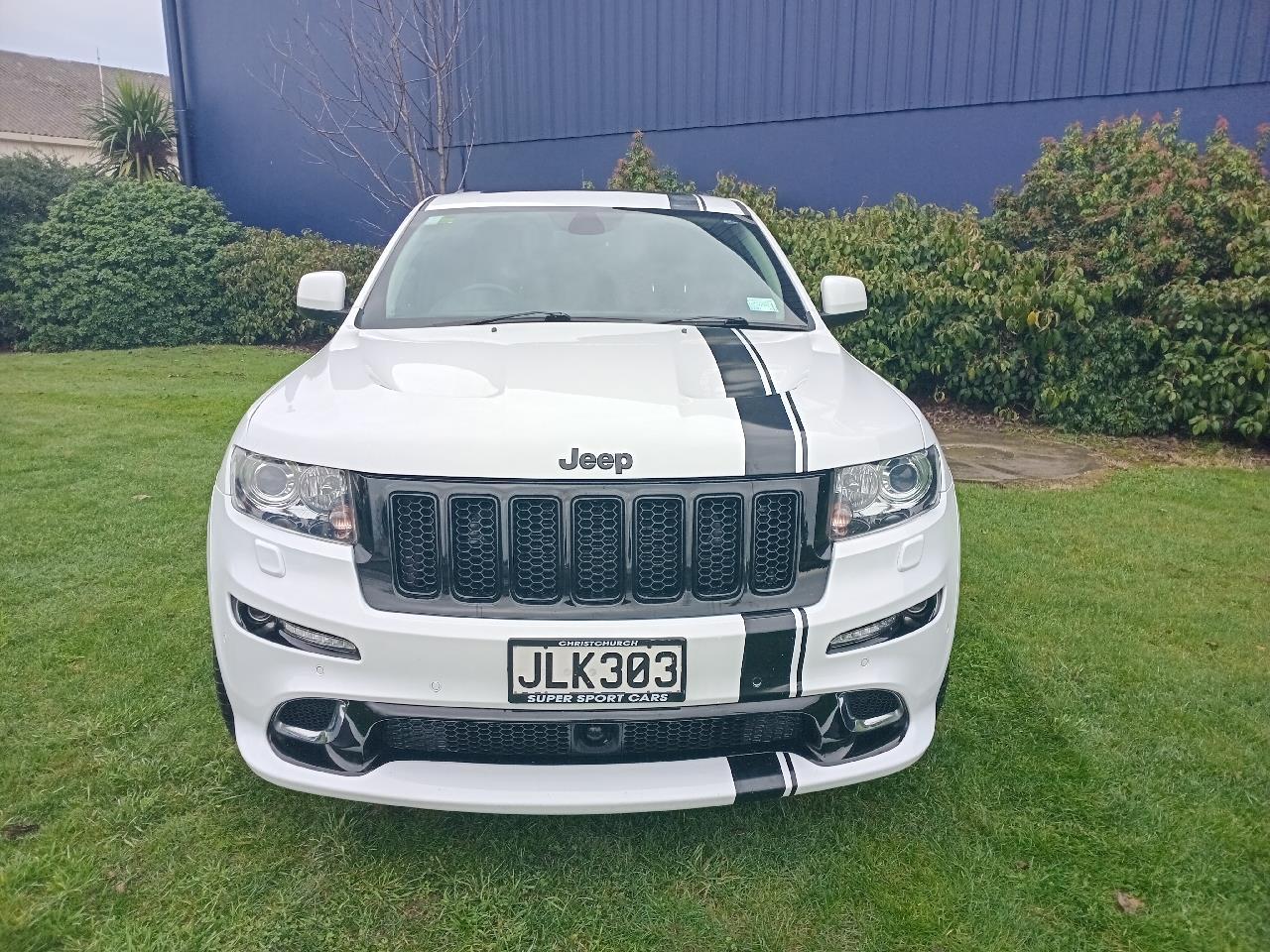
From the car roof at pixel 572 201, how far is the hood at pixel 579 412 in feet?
3.66

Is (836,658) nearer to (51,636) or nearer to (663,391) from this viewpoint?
(663,391)

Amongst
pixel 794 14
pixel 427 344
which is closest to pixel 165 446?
pixel 427 344

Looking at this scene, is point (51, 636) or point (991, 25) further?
point (991, 25)

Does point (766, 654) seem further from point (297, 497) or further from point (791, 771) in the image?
point (297, 497)

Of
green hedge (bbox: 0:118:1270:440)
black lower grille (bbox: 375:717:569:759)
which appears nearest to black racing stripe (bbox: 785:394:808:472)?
black lower grille (bbox: 375:717:569:759)

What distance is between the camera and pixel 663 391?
91.0 inches

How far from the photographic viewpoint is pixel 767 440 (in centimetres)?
216

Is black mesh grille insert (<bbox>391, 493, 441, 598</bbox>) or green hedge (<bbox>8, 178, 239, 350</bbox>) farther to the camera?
green hedge (<bbox>8, 178, 239, 350</bbox>)

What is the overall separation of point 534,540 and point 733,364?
83 cm

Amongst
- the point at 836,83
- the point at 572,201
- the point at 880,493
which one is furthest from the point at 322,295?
the point at 836,83

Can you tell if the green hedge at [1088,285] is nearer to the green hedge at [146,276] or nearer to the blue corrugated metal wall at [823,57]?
the blue corrugated metal wall at [823,57]

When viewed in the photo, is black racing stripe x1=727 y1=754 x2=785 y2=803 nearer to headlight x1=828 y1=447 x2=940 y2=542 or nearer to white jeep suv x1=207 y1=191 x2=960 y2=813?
white jeep suv x1=207 y1=191 x2=960 y2=813

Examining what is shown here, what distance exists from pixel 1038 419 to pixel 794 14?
5.02m

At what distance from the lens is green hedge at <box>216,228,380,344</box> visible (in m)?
11.9
